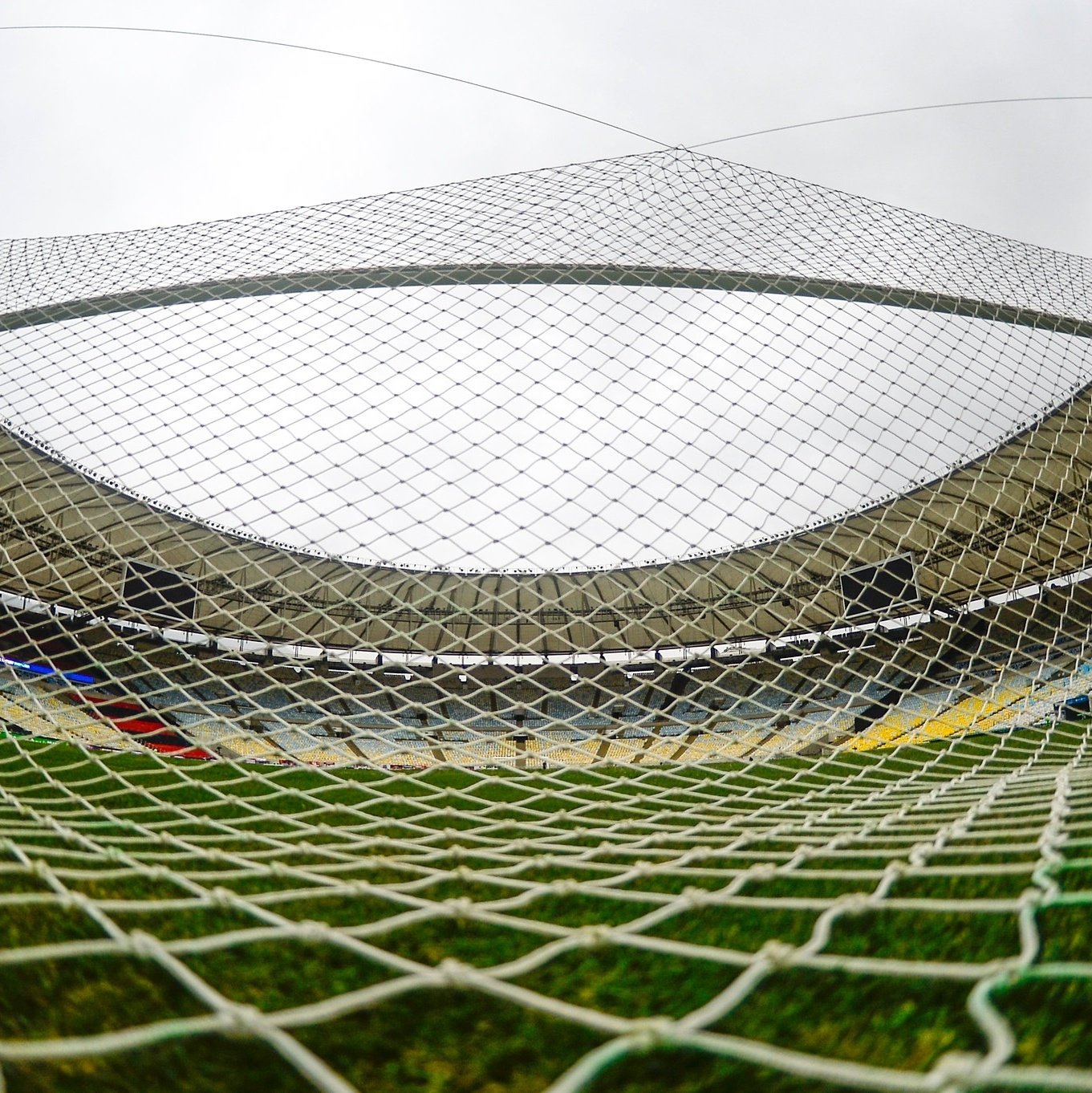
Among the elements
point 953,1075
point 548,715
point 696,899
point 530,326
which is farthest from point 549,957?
point 548,715

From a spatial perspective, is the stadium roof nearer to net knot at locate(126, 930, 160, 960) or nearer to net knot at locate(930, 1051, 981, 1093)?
net knot at locate(126, 930, 160, 960)

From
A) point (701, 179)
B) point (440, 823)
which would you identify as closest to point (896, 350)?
point (701, 179)

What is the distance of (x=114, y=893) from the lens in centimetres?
78

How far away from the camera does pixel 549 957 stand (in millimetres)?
506

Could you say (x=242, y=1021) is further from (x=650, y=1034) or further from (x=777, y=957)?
(x=777, y=957)

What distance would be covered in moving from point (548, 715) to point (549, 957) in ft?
11.3

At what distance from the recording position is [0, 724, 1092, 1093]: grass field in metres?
0.40

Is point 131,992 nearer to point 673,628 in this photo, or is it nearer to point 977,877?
point 977,877

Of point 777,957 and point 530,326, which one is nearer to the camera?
point 777,957

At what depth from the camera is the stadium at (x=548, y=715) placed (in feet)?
1.49

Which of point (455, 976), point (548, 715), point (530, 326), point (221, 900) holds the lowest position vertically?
point (548, 715)

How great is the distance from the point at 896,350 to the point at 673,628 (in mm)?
6535

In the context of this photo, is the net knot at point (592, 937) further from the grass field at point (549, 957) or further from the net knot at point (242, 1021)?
the net knot at point (242, 1021)

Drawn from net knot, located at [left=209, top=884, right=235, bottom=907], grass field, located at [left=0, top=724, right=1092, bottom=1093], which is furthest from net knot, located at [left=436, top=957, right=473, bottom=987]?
net knot, located at [left=209, top=884, right=235, bottom=907]
